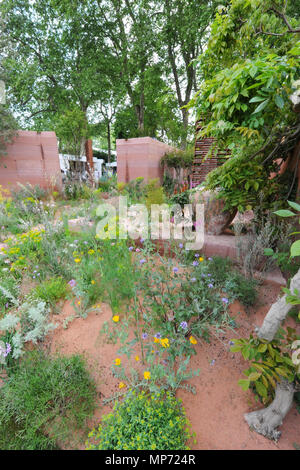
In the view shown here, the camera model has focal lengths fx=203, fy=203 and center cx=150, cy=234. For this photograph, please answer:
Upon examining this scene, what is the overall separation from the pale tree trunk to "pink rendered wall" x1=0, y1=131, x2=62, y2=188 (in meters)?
6.96

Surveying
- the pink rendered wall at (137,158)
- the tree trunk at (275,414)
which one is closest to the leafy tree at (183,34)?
the pink rendered wall at (137,158)

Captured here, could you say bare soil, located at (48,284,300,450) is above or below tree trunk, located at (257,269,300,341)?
below

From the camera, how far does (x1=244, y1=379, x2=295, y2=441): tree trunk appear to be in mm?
1215

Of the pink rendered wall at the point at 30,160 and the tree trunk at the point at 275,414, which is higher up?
the pink rendered wall at the point at 30,160

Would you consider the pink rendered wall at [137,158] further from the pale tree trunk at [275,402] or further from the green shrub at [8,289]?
the pale tree trunk at [275,402]

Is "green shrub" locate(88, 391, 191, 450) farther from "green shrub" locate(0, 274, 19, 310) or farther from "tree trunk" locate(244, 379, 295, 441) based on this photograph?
"green shrub" locate(0, 274, 19, 310)

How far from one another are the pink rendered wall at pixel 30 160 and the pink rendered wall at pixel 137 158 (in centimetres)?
237

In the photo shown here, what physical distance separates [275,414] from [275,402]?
0.20 feet

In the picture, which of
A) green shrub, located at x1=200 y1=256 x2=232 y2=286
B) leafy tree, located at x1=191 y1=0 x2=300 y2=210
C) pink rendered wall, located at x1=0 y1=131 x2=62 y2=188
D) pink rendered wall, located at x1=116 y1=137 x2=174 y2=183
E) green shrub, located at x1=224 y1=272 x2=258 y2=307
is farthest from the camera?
pink rendered wall, located at x1=116 y1=137 x2=174 y2=183

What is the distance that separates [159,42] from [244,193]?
1003 centimetres

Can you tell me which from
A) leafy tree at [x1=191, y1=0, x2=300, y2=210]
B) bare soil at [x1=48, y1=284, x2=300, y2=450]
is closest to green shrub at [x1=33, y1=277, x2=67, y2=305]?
bare soil at [x1=48, y1=284, x2=300, y2=450]

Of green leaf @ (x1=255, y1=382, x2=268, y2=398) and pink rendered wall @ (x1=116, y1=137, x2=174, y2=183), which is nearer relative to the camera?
green leaf @ (x1=255, y1=382, x2=268, y2=398)

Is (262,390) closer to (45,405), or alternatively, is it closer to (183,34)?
(45,405)

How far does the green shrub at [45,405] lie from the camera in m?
1.21
